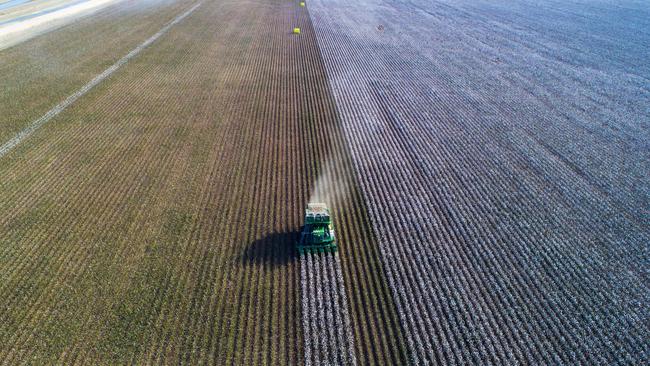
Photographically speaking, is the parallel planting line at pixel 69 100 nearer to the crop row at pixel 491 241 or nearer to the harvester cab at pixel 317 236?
the harvester cab at pixel 317 236

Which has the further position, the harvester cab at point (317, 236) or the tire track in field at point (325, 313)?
the harvester cab at point (317, 236)

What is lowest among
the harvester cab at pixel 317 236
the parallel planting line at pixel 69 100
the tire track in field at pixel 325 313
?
the tire track in field at pixel 325 313

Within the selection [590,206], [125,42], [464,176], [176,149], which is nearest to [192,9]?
[125,42]

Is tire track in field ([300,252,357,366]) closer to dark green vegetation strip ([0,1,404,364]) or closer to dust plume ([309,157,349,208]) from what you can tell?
dark green vegetation strip ([0,1,404,364])

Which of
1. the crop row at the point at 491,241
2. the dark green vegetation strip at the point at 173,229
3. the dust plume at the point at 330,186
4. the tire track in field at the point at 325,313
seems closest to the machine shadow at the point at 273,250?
the dark green vegetation strip at the point at 173,229

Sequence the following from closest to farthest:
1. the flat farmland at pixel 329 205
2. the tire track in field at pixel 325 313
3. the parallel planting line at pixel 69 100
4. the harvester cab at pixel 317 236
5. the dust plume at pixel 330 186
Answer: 1. the tire track in field at pixel 325 313
2. the flat farmland at pixel 329 205
3. the harvester cab at pixel 317 236
4. the dust plume at pixel 330 186
5. the parallel planting line at pixel 69 100

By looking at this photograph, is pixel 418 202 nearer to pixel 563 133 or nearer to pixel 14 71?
pixel 563 133

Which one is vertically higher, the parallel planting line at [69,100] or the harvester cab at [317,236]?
the parallel planting line at [69,100]
